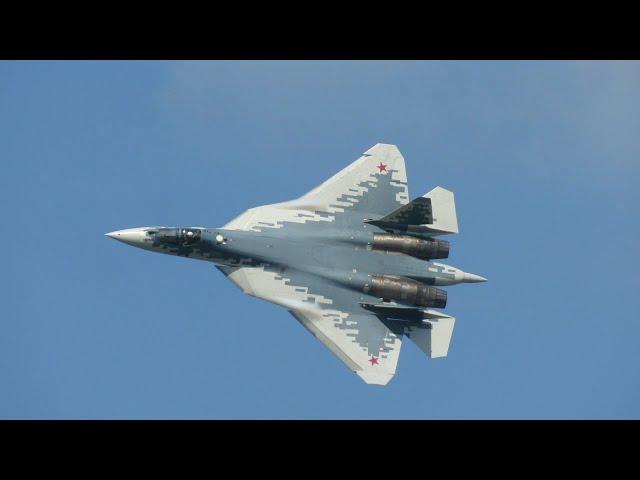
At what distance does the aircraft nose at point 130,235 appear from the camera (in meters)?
54.6

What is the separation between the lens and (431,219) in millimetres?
55969

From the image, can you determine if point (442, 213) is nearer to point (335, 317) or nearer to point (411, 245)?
point (411, 245)

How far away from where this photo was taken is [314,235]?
55.9 metres

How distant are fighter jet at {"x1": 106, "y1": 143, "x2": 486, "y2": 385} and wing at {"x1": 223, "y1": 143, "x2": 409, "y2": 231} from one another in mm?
108

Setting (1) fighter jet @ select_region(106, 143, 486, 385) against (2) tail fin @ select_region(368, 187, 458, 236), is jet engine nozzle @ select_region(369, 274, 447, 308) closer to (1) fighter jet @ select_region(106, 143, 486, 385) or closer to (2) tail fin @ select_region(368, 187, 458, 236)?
(1) fighter jet @ select_region(106, 143, 486, 385)

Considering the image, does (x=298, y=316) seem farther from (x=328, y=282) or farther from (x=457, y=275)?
(x=457, y=275)

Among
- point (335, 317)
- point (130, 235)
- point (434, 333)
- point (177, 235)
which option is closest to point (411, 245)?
point (434, 333)

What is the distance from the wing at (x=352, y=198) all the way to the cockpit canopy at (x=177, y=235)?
229 cm

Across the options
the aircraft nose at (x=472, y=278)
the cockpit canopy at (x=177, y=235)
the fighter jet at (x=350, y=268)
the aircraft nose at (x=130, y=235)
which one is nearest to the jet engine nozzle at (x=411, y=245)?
the fighter jet at (x=350, y=268)

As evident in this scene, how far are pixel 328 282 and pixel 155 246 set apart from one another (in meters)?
9.36

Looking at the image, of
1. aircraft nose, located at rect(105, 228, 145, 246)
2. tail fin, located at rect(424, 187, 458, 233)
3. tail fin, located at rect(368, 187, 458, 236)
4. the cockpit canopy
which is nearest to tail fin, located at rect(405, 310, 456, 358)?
tail fin, located at rect(368, 187, 458, 236)

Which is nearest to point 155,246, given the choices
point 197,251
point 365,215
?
point 197,251

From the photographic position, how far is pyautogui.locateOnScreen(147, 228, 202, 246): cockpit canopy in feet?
180

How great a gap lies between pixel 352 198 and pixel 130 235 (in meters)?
12.2
